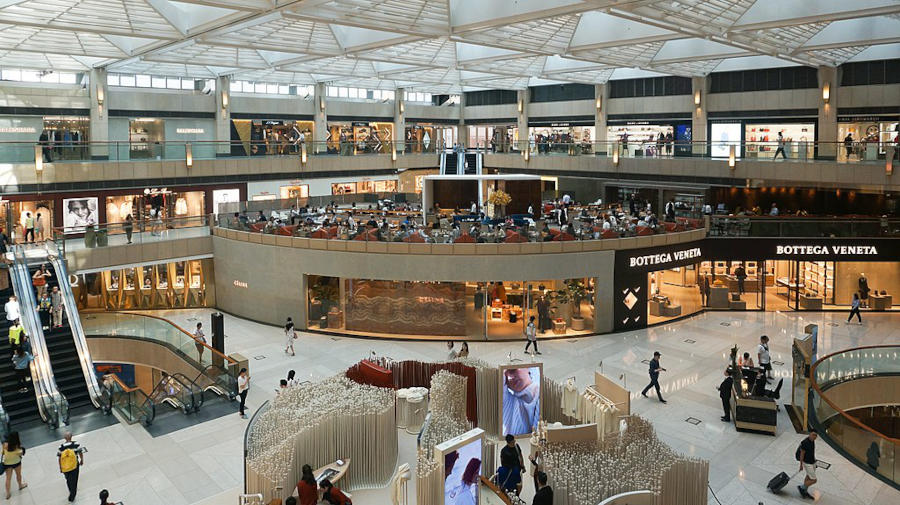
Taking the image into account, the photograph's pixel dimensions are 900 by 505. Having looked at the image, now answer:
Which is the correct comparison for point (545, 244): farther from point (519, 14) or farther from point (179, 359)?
point (179, 359)

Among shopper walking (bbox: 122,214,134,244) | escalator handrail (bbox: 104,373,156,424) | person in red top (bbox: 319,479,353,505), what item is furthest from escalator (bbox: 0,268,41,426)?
person in red top (bbox: 319,479,353,505)

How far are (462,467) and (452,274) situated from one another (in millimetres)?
11631

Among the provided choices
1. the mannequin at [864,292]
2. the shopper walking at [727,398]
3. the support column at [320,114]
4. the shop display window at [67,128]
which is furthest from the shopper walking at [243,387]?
the support column at [320,114]

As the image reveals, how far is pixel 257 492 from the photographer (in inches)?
400

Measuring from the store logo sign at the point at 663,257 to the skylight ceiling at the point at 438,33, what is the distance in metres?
7.39

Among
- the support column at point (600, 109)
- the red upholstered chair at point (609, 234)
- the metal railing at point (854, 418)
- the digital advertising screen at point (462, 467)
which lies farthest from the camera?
the support column at point (600, 109)

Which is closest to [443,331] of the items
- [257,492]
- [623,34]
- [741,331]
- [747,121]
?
[741,331]

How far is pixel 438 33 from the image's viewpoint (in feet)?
77.7

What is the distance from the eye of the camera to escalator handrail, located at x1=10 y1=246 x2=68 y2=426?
14.8m

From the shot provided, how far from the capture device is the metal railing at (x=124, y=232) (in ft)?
76.8

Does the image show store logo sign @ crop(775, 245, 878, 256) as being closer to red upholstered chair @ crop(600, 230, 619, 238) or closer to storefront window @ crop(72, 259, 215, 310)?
red upholstered chair @ crop(600, 230, 619, 238)

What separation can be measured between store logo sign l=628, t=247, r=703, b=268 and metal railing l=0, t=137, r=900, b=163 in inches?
354

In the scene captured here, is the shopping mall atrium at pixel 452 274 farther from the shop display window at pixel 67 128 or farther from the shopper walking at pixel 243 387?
the shop display window at pixel 67 128

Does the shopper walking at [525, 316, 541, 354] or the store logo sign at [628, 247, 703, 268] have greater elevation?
the store logo sign at [628, 247, 703, 268]
